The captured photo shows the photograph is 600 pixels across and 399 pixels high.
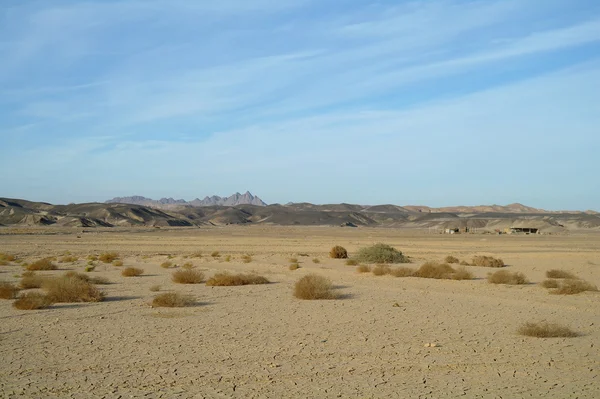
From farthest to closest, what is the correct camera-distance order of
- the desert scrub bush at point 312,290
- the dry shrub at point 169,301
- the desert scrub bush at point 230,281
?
the desert scrub bush at point 230,281
the desert scrub bush at point 312,290
the dry shrub at point 169,301

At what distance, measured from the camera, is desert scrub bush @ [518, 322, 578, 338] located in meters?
13.8

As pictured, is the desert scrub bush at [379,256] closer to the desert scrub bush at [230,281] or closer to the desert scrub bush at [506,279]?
the desert scrub bush at [506,279]

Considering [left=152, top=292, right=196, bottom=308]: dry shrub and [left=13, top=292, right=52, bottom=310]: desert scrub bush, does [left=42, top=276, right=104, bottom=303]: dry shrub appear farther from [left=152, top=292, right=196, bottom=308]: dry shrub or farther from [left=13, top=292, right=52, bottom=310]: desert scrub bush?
[left=152, top=292, right=196, bottom=308]: dry shrub

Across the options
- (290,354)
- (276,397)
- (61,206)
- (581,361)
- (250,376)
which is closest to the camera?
(276,397)

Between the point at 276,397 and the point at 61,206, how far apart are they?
19324 cm

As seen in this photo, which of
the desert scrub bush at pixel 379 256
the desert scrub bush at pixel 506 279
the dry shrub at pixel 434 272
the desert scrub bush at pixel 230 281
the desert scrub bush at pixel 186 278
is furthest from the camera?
the desert scrub bush at pixel 379 256

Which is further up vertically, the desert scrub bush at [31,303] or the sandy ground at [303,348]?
the desert scrub bush at [31,303]

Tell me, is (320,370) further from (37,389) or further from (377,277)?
(377,277)

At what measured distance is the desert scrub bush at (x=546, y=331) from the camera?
13820mm

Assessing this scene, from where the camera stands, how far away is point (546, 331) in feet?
45.5

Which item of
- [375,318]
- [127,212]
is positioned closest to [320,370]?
[375,318]

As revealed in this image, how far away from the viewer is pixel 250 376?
10516mm

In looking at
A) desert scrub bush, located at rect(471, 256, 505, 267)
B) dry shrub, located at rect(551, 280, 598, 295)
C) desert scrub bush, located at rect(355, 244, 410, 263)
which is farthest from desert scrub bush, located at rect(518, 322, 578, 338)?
desert scrub bush, located at rect(355, 244, 410, 263)

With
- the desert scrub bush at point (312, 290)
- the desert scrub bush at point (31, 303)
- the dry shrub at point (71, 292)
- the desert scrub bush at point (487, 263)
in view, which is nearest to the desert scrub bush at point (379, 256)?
the desert scrub bush at point (487, 263)
